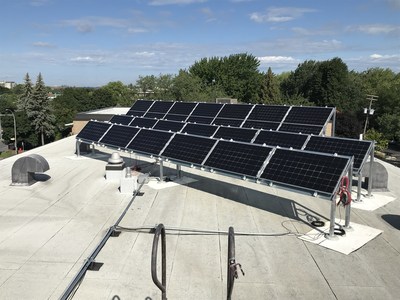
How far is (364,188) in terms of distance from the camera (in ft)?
64.0

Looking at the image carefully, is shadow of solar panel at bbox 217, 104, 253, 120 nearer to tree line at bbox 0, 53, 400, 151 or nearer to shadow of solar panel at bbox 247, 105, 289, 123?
shadow of solar panel at bbox 247, 105, 289, 123

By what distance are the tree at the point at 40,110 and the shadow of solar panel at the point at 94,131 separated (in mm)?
56741

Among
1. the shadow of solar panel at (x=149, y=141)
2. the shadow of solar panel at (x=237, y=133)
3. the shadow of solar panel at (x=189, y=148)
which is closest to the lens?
the shadow of solar panel at (x=189, y=148)

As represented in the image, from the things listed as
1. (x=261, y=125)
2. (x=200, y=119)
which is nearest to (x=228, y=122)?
(x=200, y=119)

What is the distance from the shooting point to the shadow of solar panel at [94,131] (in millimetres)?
25153

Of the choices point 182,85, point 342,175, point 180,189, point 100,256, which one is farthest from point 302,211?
point 182,85

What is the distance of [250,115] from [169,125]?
23.2ft

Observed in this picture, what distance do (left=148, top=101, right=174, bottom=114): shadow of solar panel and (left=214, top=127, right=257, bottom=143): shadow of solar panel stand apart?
12415 mm

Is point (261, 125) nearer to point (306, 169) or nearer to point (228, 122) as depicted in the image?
point (228, 122)

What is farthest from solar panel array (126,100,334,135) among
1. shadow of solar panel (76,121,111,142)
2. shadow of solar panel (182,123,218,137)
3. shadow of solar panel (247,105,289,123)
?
shadow of solar panel (76,121,111,142)

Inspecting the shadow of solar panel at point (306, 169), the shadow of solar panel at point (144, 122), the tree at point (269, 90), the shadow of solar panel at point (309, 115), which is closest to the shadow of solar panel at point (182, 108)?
the shadow of solar panel at point (144, 122)

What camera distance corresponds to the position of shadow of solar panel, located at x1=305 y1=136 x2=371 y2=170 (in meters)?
16.6

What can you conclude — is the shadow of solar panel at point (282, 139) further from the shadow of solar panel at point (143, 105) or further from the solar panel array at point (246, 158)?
the shadow of solar panel at point (143, 105)

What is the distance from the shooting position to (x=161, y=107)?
36.4 metres
